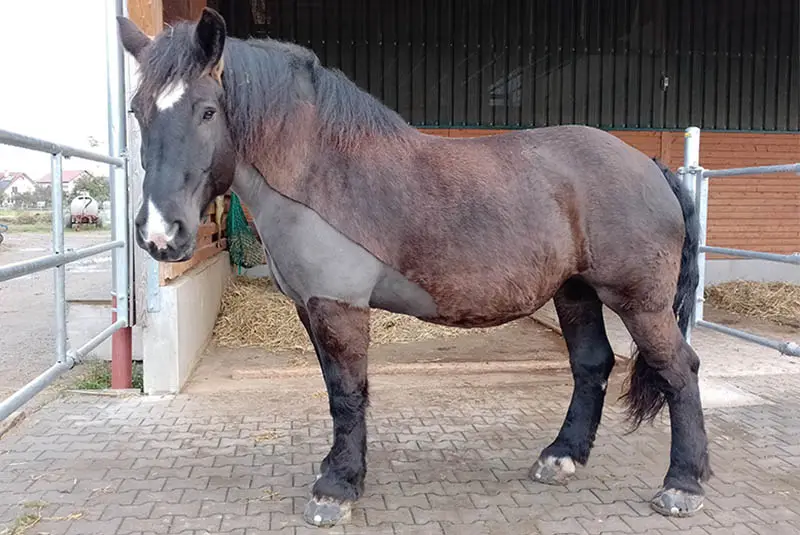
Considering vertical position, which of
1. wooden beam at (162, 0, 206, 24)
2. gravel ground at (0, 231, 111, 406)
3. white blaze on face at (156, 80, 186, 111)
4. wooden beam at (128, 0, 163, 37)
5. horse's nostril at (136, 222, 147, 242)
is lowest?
gravel ground at (0, 231, 111, 406)

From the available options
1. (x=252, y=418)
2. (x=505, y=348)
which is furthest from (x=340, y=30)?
(x=252, y=418)

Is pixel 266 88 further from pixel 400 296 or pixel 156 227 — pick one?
pixel 400 296

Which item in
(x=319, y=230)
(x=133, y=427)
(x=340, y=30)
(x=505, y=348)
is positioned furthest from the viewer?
(x=340, y=30)

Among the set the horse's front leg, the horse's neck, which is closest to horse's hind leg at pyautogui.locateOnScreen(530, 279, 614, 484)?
the horse's front leg

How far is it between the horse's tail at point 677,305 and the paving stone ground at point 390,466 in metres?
0.36

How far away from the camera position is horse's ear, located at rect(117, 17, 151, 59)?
244 centimetres

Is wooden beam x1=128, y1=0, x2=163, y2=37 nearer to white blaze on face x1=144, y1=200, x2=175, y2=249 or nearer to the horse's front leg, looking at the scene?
white blaze on face x1=144, y1=200, x2=175, y2=249

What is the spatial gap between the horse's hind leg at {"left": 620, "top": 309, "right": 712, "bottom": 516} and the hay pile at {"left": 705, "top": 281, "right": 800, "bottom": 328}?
5.07 metres

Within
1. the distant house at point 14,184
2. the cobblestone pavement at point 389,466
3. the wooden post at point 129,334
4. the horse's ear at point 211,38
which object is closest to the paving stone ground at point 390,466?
the cobblestone pavement at point 389,466

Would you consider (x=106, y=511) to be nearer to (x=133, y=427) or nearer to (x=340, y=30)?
(x=133, y=427)

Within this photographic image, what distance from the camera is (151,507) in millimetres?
2771

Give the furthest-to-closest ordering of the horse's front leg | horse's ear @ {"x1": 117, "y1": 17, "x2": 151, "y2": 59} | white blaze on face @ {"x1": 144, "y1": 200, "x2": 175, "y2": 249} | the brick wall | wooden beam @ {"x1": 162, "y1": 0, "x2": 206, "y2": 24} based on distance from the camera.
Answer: the brick wall, wooden beam @ {"x1": 162, "y1": 0, "x2": 206, "y2": 24}, the horse's front leg, horse's ear @ {"x1": 117, "y1": 17, "x2": 151, "y2": 59}, white blaze on face @ {"x1": 144, "y1": 200, "x2": 175, "y2": 249}

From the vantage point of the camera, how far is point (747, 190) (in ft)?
30.3

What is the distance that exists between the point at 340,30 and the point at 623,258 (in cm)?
645
